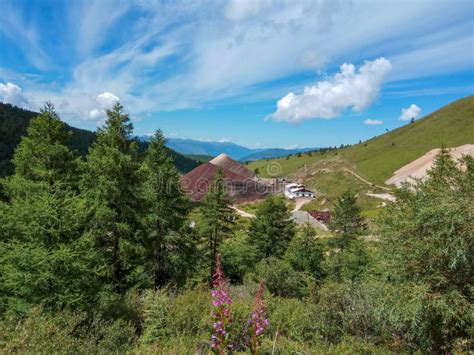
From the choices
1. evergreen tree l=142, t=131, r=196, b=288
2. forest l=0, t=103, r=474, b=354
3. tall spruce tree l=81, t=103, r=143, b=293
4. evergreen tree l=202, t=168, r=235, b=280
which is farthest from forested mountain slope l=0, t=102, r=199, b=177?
tall spruce tree l=81, t=103, r=143, b=293

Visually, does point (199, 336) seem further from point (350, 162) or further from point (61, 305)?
point (350, 162)

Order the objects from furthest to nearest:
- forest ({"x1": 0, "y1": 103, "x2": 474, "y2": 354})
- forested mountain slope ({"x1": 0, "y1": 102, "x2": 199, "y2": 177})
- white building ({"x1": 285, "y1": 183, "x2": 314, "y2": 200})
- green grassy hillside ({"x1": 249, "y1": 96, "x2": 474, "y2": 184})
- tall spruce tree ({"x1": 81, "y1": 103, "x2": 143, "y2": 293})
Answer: green grassy hillside ({"x1": 249, "y1": 96, "x2": 474, "y2": 184}) → white building ({"x1": 285, "y1": 183, "x2": 314, "y2": 200}) → forested mountain slope ({"x1": 0, "y1": 102, "x2": 199, "y2": 177}) → tall spruce tree ({"x1": 81, "y1": 103, "x2": 143, "y2": 293}) → forest ({"x1": 0, "y1": 103, "x2": 474, "y2": 354})

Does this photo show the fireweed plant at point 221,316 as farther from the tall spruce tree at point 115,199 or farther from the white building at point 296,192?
the white building at point 296,192

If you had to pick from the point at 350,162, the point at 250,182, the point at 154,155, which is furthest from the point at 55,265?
the point at 350,162

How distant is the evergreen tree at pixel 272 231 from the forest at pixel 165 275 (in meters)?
11.0

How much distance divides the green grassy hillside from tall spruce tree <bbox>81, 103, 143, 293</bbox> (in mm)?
101348

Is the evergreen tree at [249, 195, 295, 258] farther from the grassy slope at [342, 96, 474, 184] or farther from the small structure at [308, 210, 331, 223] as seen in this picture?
the grassy slope at [342, 96, 474, 184]

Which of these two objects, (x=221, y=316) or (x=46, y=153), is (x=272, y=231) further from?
(x=221, y=316)

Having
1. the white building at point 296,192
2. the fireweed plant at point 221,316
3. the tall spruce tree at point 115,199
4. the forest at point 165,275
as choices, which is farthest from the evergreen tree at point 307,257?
the white building at point 296,192

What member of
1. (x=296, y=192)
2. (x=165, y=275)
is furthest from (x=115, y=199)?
(x=296, y=192)

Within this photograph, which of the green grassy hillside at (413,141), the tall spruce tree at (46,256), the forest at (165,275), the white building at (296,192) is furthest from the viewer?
the green grassy hillside at (413,141)

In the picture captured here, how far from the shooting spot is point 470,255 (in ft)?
28.7

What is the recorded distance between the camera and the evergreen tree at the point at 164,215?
71.3 feet

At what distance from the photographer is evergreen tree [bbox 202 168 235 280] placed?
28802 mm
